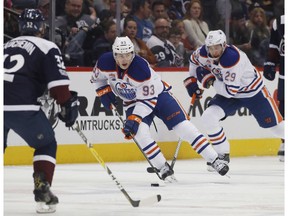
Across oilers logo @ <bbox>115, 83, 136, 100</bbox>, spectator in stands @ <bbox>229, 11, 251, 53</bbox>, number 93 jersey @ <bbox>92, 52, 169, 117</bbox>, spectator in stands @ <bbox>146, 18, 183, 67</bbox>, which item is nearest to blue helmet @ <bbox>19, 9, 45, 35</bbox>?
number 93 jersey @ <bbox>92, 52, 169, 117</bbox>

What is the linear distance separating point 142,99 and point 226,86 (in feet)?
3.62

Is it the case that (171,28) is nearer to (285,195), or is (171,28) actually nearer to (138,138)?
(138,138)

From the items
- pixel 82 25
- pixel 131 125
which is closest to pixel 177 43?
pixel 82 25

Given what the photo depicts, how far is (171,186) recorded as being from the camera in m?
7.61

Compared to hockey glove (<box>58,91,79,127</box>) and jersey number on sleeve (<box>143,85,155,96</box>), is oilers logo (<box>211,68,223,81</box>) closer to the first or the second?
jersey number on sleeve (<box>143,85,155,96</box>)

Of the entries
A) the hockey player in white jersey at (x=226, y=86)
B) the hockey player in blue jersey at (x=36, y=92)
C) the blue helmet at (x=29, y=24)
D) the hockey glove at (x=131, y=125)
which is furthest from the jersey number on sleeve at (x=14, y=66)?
the hockey player in white jersey at (x=226, y=86)

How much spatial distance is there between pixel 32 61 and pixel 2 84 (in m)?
0.21

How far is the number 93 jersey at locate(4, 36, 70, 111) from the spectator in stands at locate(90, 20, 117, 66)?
409 cm

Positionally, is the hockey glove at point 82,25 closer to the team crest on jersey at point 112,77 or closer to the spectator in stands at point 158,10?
the spectator in stands at point 158,10

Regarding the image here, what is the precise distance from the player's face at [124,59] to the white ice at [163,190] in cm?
89

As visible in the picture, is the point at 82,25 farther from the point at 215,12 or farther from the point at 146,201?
the point at 146,201

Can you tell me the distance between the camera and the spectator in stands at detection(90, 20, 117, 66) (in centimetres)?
983

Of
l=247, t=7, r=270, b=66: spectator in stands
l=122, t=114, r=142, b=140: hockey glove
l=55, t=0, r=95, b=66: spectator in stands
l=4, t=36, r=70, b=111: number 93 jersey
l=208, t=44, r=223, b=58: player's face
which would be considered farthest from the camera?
l=247, t=7, r=270, b=66: spectator in stands

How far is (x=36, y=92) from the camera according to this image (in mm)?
5750
